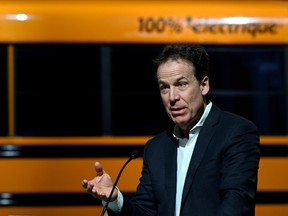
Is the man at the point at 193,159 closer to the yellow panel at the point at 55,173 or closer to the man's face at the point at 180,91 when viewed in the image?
the man's face at the point at 180,91

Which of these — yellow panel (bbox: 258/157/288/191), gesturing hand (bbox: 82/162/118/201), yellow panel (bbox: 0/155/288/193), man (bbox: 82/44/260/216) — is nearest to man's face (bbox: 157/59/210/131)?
man (bbox: 82/44/260/216)

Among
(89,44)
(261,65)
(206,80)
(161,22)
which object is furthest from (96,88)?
(206,80)

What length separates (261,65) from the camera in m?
6.38

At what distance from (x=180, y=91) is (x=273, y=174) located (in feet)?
12.2

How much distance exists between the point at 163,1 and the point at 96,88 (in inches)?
33.9

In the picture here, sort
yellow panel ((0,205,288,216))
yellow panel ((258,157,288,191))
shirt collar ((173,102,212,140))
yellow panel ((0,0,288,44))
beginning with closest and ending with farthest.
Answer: shirt collar ((173,102,212,140)), yellow panel ((0,205,288,216)), yellow panel ((258,157,288,191)), yellow panel ((0,0,288,44))

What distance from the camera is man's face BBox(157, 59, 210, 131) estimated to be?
2.52 m

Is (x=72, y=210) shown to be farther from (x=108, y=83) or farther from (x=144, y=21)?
(x=144, y=21)

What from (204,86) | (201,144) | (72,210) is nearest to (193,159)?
(201,144)

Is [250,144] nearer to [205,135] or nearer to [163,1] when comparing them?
[205,135]

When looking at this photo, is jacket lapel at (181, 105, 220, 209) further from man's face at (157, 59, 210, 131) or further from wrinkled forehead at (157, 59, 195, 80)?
wrinkled forehead at (157, 59, 195, 80)

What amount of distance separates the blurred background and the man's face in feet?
11.5

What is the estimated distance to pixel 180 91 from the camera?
253 centimetres

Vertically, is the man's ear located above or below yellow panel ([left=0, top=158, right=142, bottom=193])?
above
